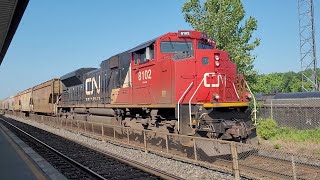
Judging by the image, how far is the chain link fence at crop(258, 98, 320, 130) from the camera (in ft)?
62.5

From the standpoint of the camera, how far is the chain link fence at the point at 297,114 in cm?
1906

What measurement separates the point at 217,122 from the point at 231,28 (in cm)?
987

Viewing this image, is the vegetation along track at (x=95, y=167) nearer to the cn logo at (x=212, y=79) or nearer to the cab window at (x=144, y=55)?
the cn logo at (x=212, y=79)

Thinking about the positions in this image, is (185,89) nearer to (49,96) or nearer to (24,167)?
(24,167)

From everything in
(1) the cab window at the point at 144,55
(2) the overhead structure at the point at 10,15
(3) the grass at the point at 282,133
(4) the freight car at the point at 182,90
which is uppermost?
(2) the overhead structure at the point at 10,15

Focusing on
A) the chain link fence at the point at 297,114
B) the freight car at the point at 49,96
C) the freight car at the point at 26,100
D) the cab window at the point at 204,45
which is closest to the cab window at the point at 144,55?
the cab window at the point at 204,45

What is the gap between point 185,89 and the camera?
484 inches

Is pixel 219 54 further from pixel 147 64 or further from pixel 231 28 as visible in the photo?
pixel 231 28

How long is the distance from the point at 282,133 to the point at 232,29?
20.7ft

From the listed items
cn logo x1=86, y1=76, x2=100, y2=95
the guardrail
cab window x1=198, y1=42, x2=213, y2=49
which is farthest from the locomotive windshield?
cn logo x1=86, y1=76, x2=100, y2=95

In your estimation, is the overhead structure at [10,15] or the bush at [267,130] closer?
the overhead structure at [10,15]

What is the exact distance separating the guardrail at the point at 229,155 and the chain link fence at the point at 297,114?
8.76 meters

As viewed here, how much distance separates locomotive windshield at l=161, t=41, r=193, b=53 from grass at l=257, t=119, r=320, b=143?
627 cm

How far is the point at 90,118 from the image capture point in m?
21.8
